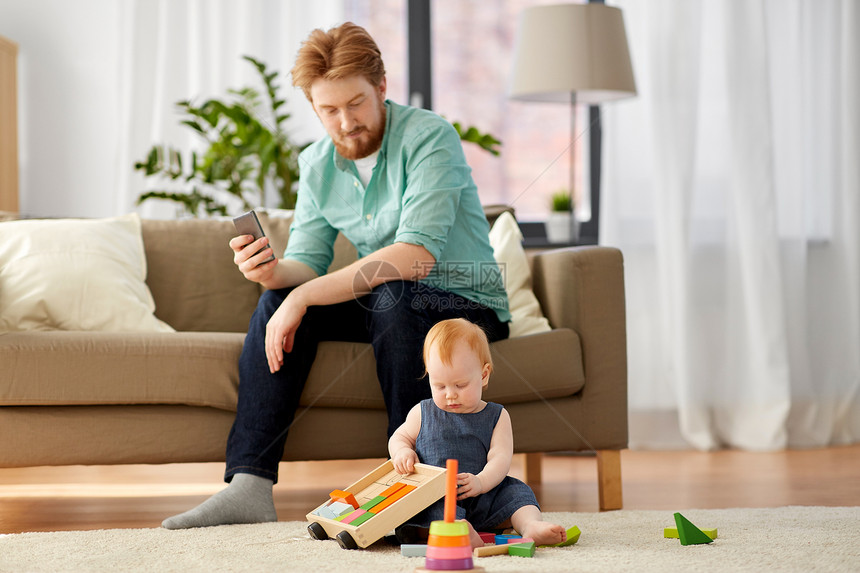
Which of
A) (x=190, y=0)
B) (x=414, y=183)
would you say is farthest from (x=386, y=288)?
(x=190, y=0)

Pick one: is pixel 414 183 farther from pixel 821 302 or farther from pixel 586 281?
pixel 821 302

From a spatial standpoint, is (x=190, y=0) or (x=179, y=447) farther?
(x=190, y=0)

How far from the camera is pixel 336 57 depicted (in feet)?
5.17

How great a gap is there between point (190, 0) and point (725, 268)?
2082 mm

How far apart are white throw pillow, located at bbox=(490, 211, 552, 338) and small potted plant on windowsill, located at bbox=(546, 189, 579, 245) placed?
0.59 metres

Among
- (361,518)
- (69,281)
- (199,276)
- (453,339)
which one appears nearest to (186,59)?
(199,276)

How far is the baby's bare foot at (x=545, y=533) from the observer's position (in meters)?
1.25

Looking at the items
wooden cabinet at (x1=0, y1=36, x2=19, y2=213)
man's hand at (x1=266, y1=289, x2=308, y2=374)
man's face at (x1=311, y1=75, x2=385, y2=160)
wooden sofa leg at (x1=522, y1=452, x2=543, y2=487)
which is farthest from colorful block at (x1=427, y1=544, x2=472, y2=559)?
wooden cabinet at (x1=0, y1=36, x2=19, y2=213)

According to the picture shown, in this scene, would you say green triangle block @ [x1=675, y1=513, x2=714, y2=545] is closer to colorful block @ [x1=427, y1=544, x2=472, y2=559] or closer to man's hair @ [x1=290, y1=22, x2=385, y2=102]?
colorful block @ [x1=427, y1=544, x2=472, y2=559]

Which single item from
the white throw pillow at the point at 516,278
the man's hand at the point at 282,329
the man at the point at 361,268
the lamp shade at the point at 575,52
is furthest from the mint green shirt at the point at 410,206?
the lamp shade at the point at 575,52

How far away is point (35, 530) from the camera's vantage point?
1.58 metres

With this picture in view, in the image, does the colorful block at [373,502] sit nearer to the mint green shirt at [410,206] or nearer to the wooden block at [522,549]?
the wooden block at [522,549]

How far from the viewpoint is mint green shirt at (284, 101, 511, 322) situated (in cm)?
160

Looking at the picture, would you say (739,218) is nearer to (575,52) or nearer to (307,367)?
(575,52)
